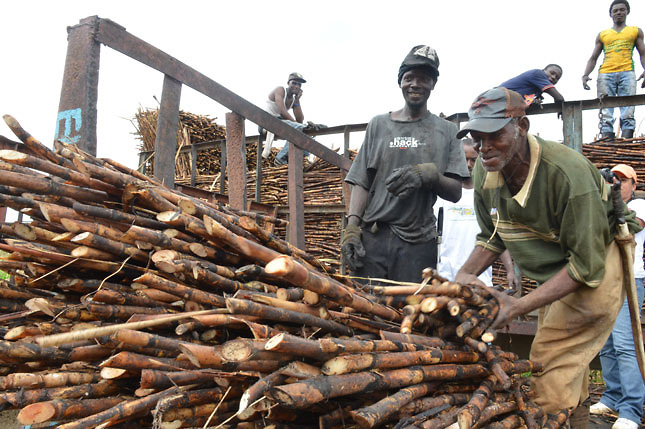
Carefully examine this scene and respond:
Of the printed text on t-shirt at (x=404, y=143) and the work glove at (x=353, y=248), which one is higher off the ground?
the printed text on t-shirt at (x=404, y=143)

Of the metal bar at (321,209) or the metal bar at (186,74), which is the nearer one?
the metal bar at (186,74)

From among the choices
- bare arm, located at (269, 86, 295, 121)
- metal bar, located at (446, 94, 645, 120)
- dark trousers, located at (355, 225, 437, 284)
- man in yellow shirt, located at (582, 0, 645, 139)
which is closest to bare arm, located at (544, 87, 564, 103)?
metal bar, located at (446, 94, 645, 120)

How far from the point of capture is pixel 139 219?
213cm

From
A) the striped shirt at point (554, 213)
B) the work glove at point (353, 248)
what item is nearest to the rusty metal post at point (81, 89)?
the work glove at point (353, 248)

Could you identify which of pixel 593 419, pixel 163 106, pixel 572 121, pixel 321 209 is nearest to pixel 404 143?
pixel 163 106

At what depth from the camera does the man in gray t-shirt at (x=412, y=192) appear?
12.8ft

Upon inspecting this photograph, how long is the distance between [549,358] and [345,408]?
1889 millimetres

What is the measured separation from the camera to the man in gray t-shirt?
3910mm

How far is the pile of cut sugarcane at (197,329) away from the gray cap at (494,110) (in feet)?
2.80

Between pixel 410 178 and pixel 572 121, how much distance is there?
12.6 feet

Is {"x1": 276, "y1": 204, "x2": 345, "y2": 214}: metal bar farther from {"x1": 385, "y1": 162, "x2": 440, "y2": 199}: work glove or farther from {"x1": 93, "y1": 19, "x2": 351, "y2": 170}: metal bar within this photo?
{"x1": 385, "y1": 162, "x2": 440, "y2": 199}: work glove

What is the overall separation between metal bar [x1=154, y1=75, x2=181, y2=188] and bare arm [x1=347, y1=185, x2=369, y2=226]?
1515mm

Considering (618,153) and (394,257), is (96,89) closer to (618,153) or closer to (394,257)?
(394,257)

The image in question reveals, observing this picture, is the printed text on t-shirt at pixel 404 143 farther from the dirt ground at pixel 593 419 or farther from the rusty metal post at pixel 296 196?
the dirt ground at pixel 593 419
